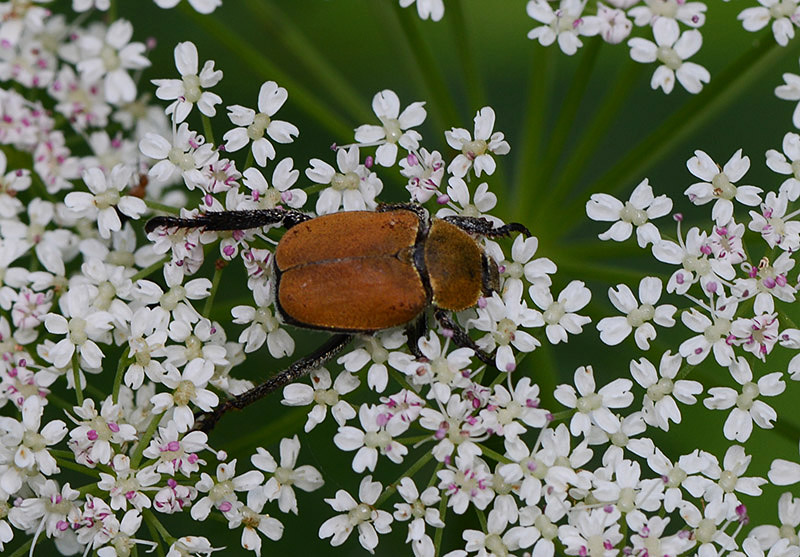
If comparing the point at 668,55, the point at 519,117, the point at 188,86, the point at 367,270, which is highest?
the point at 668,55

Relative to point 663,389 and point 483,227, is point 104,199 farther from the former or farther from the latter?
point 663,389

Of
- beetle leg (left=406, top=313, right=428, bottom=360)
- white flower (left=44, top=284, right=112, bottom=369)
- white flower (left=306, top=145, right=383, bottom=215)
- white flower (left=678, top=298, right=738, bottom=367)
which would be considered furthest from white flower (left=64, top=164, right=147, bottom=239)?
white flower (left=678, top=298, right=738, bottom=367)

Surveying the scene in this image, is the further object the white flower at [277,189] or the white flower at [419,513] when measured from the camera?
the white flower at [277,189]

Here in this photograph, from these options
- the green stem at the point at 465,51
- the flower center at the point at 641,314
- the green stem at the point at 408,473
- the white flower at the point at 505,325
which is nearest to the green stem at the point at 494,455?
the green stem at the point at 408,473

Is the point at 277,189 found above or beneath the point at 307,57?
above

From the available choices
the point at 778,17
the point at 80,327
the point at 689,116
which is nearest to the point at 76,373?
the point at 80,327

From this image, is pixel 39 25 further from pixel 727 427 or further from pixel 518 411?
pixel 727 427

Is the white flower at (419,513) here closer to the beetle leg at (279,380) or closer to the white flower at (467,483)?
the white flower at (467,483)
